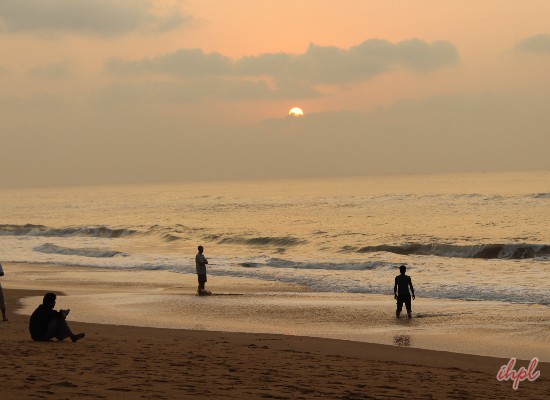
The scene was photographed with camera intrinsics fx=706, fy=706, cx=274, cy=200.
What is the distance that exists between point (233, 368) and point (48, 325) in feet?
12.7

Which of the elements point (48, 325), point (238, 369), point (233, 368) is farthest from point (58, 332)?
point (238, 369)

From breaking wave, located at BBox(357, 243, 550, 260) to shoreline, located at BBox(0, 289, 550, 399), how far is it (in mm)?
24486

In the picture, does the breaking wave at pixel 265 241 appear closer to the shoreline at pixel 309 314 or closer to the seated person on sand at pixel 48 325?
the shoreline at pixel 309 314

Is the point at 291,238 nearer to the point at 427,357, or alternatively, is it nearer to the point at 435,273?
the point at 435,273

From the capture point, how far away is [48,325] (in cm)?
1206

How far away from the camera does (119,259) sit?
37.1m

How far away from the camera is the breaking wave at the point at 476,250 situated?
36000 mm

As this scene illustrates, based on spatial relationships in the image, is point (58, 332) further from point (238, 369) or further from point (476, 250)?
point (476, 250)

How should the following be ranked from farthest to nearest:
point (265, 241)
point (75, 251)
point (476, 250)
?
point (265, 241), point (75, 251), point (476, 250)

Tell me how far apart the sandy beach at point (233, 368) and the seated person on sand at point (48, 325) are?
17 cm

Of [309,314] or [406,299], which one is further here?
[309,314]

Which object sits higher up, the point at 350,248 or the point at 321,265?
the point at 350,248

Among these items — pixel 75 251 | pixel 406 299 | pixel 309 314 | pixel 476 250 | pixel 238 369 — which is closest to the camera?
pixel 238 369

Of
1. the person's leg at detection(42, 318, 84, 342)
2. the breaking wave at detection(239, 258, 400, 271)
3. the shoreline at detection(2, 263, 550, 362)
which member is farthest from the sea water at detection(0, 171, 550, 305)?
the person's leg at detection(42, 318, 84, 342)
